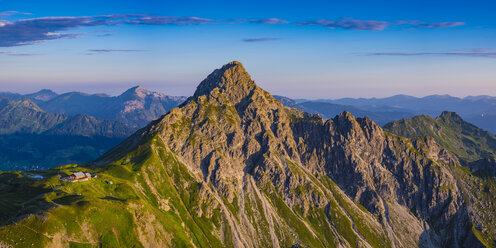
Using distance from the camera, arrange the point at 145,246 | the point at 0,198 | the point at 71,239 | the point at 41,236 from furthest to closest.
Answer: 1. the point at 145,246
2. the point at 0,198
3. the point at 71,239
4. the point at 41,236

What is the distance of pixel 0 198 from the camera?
7018 inches

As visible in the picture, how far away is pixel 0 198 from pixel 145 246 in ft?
276

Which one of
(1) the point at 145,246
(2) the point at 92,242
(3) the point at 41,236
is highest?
(3) the point at 41,236

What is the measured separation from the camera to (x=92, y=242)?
169625 mm

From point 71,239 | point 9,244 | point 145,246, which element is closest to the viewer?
point 9,244

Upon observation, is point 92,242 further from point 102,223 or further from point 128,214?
point 128,214

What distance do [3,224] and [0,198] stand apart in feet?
139

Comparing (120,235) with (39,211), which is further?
(120,235)

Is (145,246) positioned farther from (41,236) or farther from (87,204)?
(41,236)

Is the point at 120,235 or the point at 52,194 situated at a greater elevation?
the point at 52,194

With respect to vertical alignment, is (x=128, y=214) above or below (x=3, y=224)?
below

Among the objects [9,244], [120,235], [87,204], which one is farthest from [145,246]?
[9,244]

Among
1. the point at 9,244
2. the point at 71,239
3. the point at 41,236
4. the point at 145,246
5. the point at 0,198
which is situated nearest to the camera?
the point at 9,244

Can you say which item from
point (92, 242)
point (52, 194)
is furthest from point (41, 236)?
point (52, 194)
